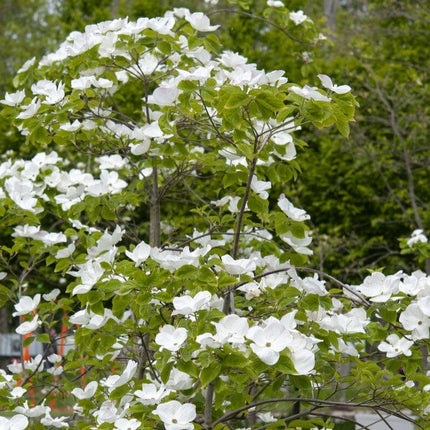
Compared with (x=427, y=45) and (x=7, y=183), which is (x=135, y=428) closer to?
(x=7, y=183)

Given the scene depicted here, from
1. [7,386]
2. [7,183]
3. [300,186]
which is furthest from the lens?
[300,186]

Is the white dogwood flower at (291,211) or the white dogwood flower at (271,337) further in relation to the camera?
the white dogwood flower at (291,211)

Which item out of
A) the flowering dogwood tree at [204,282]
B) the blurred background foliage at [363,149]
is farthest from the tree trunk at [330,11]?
the flowering dogwood tree at [204,282]

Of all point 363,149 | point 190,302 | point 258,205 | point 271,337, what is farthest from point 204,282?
point 363,149

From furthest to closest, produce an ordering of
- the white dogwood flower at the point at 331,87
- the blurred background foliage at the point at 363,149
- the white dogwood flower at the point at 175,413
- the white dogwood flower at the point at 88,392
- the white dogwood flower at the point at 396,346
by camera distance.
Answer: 1. the blurred background foliage at the point at 363,149
2. the white dogwood flower at the point at 88,392
3. the white dogwood flower at the point at 396,346
4. the white dogwood flower at the point at 331,87
5. the white dogwood flower at the point at 175,413

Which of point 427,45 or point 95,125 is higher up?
point 95,125

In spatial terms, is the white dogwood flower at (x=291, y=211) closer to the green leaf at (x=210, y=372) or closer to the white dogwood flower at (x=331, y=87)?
the white dogwood flower at (x=331, y=87)

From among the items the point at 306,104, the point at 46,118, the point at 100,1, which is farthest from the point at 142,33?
the point at 100,1

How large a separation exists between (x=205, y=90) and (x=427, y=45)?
212 inches

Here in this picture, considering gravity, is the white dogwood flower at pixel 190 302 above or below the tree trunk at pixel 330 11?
above

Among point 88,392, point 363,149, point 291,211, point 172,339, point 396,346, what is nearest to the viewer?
point 172,339

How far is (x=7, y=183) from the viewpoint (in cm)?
260

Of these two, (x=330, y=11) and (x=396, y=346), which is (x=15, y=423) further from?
(x=330, y=11)

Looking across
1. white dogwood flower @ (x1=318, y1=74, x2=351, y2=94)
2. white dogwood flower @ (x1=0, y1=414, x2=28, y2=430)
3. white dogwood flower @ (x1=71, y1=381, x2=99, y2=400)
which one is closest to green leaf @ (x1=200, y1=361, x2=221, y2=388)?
white dogwood flower @ (x1=0, y1=414, x2=28, y2=430)
